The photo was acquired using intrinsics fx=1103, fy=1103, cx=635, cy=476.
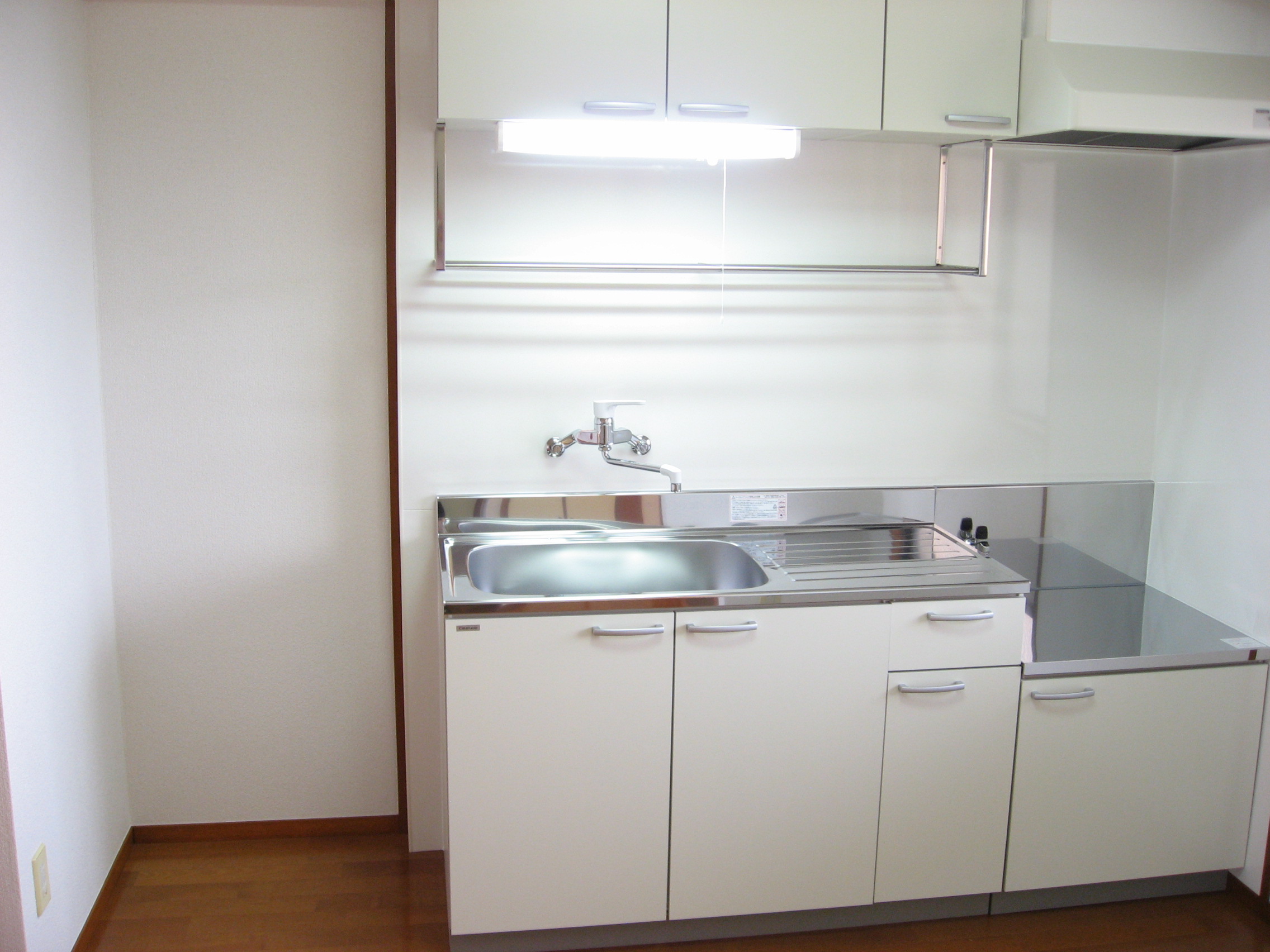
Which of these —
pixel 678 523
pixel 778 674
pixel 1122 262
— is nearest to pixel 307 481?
pixel 678 523

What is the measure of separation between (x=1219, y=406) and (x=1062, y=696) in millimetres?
893

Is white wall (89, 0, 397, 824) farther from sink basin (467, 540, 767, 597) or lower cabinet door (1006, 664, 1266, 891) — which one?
lower cabinet door (1006, 664, 1266, 891)

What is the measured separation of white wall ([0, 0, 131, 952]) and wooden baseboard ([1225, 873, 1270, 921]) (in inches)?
107

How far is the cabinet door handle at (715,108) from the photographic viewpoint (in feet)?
7.68

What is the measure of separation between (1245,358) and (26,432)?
2.73 metres

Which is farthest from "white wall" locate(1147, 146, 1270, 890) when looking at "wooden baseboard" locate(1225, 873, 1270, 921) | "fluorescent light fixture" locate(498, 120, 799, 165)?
"fluorescent light fixture" locate(498, 120, 799, 165)

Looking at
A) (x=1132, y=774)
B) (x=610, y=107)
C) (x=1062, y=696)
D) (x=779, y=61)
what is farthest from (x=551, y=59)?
(x=1132, y=774)

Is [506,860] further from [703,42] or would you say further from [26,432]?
[703,42]

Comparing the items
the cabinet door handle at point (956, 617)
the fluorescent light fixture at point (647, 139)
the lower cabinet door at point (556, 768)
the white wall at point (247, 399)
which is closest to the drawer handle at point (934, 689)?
the cabinet door handle at point (956, 617)

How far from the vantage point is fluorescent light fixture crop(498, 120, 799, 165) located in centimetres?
237

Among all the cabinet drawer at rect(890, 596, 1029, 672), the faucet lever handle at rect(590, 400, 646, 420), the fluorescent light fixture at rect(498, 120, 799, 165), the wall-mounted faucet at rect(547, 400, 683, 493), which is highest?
the fluorescent light fixture at rect(498, 120, 799, 165)

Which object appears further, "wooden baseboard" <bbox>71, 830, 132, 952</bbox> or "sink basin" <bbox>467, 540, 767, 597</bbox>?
"sink basin" <bbox>467, 540, 767, 597</bbox>

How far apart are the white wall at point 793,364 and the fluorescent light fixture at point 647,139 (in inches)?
13.2

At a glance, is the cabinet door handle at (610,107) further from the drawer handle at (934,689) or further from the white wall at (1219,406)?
the white wall at (1219,406)
